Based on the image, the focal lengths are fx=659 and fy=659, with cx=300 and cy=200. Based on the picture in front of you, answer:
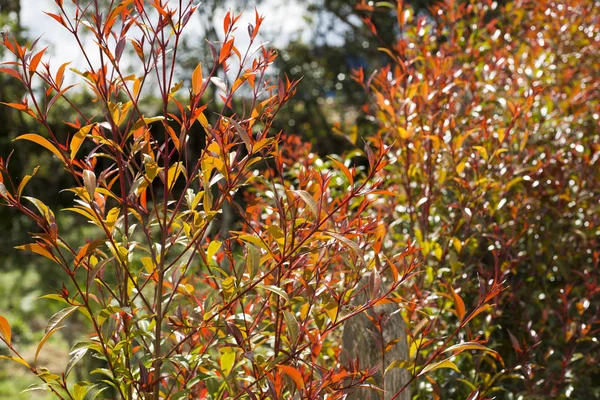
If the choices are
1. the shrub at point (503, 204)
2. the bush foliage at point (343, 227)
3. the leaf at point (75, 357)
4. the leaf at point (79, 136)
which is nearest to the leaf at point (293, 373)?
the bush foliage at point (343, 227)

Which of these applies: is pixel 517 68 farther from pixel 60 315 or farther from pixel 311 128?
pixel 311 128

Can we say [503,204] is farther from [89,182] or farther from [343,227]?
[89,182]

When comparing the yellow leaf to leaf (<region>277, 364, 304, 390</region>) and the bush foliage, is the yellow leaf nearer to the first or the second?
the bush foliage

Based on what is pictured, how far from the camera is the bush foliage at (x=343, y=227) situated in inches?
55.0

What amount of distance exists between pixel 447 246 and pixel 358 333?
60cm

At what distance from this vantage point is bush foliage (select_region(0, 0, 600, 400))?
1397 mm

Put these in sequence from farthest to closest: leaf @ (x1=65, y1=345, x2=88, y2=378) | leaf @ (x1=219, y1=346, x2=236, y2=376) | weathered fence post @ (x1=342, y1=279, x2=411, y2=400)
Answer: weathered fence post @ (x1=342, y1=279, x2=411, y2=400) < leaf @ (x1=219, y1=346, x2=236, y2=376) < leaf @ (x1=65, y1=345, x2=88, y2=378)

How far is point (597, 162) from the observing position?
2980mm

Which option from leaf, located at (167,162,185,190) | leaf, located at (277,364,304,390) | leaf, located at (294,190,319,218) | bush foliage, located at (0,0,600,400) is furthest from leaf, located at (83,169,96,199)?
leaf, located at (277,364,304,390)

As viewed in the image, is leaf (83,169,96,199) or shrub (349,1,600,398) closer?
leaf (83,169,96,199)

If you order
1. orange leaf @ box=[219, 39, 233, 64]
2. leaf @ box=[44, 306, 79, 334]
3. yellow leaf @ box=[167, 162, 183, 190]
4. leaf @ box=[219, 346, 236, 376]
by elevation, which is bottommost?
leaf @ box=[219, 346, 236, 376]

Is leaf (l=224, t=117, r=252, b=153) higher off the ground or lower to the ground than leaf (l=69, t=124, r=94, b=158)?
lower

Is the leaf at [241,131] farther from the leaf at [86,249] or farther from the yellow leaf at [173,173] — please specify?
the leaf at [86,249]

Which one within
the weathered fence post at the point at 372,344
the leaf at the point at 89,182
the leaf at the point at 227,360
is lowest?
the weathered fence post at the point at 372,344
